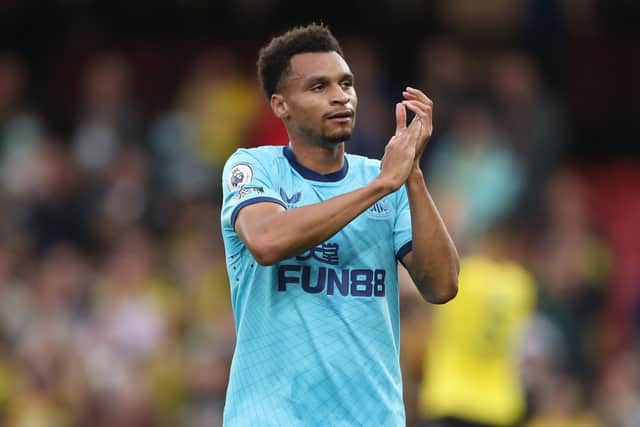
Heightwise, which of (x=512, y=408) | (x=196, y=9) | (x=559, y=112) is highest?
(x=196, y=9)

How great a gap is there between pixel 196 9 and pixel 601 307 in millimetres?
6097

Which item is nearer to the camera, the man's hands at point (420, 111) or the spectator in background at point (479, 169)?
the man's hands at point (420, 111)

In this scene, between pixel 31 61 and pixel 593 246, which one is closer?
pixel 593 246

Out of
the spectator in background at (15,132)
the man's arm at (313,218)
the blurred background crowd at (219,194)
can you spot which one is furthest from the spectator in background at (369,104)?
the man's arm at (313,218)

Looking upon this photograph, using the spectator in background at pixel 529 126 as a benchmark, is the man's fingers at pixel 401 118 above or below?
below

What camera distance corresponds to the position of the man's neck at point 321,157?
569cm

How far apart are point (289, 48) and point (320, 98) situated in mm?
258

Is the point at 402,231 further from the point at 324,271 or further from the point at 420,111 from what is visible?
the point at 420,111

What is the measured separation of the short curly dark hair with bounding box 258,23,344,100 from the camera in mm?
5691

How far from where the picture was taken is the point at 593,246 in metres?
12.1

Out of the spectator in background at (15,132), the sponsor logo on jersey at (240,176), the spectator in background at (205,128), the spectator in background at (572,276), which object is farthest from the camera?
the spectator in background at (15,132)

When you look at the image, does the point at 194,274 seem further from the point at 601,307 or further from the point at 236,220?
the point at 236,220

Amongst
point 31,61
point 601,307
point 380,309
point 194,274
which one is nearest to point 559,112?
point 601,307

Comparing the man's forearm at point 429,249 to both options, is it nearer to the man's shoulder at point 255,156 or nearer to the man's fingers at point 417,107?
the man's fingers at point 417,107
